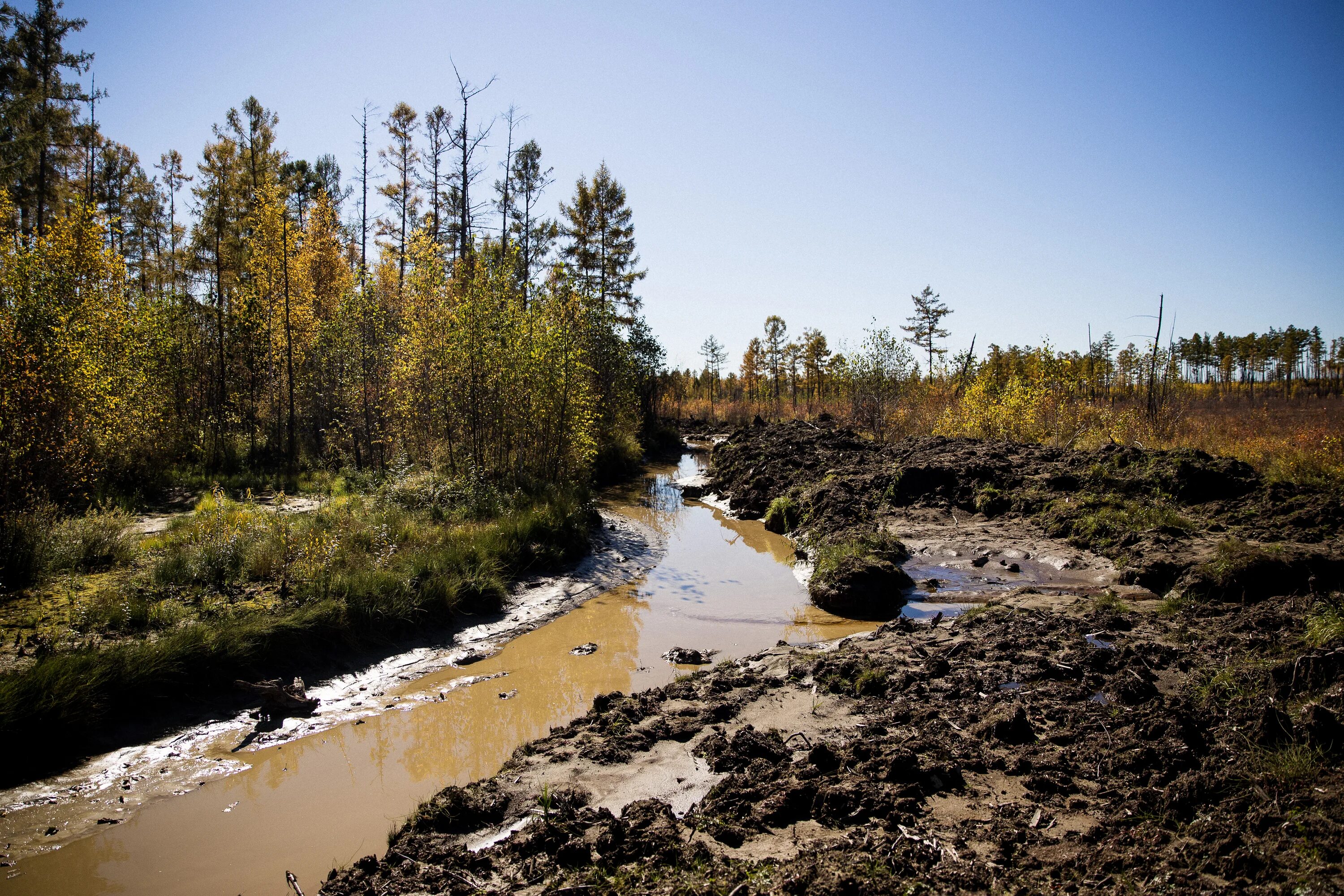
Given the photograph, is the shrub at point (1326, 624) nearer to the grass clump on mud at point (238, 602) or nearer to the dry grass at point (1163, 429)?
the dry grass at point (1163, 429)

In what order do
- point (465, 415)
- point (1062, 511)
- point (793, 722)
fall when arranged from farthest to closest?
point (465, 415) → point (1062, 511) → point (793, 722)

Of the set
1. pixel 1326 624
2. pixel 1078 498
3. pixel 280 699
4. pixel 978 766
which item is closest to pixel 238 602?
pixel 280 699

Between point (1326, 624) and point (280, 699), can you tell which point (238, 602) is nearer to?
point (280, 699)

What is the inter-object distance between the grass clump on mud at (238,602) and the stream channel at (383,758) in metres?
0.82

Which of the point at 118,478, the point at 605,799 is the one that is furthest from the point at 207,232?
the point at 605,799

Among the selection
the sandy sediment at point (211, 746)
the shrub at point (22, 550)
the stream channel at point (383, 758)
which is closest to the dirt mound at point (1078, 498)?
the stream channel at point (383, 758)

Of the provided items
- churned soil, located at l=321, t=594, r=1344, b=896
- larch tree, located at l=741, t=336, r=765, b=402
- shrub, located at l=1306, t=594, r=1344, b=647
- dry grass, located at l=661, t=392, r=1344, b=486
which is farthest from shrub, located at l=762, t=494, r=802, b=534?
larch tree, located at l=741, t=336, r=765, b=402

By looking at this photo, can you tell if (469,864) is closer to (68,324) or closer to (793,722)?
(793,722)

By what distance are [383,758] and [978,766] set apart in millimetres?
4643

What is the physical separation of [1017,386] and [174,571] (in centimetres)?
2090

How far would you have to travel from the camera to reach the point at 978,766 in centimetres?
389

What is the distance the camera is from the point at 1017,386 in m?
19.6

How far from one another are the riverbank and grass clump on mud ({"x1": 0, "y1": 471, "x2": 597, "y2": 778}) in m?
3.20

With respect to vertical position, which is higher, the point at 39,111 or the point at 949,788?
the point at 39,111
